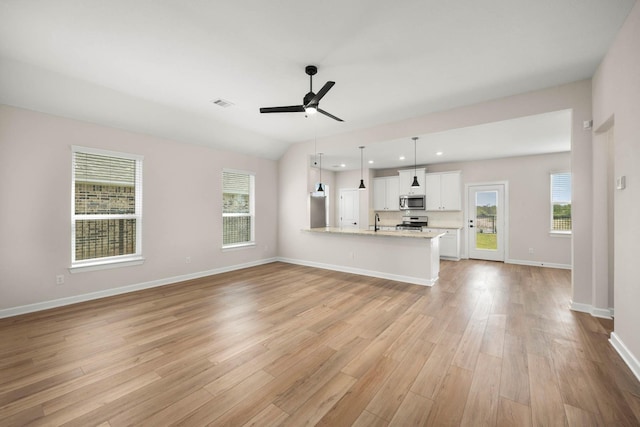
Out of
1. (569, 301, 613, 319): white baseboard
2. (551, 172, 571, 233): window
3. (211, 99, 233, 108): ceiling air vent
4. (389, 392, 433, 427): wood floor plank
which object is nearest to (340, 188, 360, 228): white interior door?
(551, 172, 571, 233): window

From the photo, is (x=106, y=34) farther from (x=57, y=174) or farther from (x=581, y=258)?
(x=581, y=258)

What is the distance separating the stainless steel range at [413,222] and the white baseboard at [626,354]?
515cm

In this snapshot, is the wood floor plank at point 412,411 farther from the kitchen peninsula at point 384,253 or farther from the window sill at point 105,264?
the window sill at point 105,264

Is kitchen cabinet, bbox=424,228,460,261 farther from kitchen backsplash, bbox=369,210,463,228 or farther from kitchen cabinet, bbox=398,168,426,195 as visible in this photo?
kitchen cabinet, bbox=398,168,426,195

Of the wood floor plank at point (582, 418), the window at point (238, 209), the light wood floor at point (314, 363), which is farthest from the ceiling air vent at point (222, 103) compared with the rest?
the wood floor plank at point (582, 418)

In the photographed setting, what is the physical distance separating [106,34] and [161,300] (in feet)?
11.0

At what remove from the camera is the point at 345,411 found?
69.2 inches

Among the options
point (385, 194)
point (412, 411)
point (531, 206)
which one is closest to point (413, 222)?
point (385, 194)

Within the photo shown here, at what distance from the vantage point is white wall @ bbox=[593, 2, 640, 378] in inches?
84.3

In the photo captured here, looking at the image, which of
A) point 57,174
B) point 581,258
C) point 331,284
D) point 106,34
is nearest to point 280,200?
point 331,284

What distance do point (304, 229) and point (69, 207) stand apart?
417cm

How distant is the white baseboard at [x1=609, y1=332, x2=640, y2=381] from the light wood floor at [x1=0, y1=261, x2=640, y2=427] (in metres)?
0.05

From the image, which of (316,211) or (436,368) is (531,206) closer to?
(316,211)

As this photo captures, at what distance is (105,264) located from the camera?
13.6 feet
